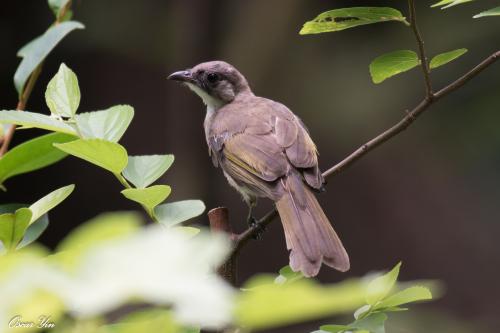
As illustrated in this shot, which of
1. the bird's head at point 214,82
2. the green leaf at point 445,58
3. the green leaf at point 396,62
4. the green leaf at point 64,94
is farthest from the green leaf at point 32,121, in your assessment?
the bird's head at point 214,82

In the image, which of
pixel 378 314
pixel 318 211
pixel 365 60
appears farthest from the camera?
pixel 365 60

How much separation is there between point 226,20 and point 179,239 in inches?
293

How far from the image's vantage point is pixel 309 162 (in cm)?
328

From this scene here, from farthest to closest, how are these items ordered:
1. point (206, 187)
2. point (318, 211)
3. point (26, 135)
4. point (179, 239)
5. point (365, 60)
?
point (365, 60) < point (26, 135) < point (206, 187) < point (318, 211) < point (179, 239)

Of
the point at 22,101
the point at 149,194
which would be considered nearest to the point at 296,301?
the point at 149,194

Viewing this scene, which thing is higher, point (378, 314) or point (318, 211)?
point (378, 314)

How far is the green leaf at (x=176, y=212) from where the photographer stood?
1.64 m

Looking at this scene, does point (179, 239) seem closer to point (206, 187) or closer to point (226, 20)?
point (206, 187)

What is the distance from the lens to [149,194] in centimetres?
156

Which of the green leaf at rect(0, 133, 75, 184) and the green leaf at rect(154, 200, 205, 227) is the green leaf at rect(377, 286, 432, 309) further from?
the green leaf at rect(0, 133, 75, 184)

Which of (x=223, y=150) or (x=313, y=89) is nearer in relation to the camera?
(x=223, y=150)

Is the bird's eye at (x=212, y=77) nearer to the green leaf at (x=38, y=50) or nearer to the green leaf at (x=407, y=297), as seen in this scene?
the green leaf at (x=38, y=50)

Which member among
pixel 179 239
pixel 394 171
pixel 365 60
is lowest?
pixel 394 171

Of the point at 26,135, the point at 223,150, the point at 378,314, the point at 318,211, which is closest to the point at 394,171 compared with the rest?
the point at 26,135
